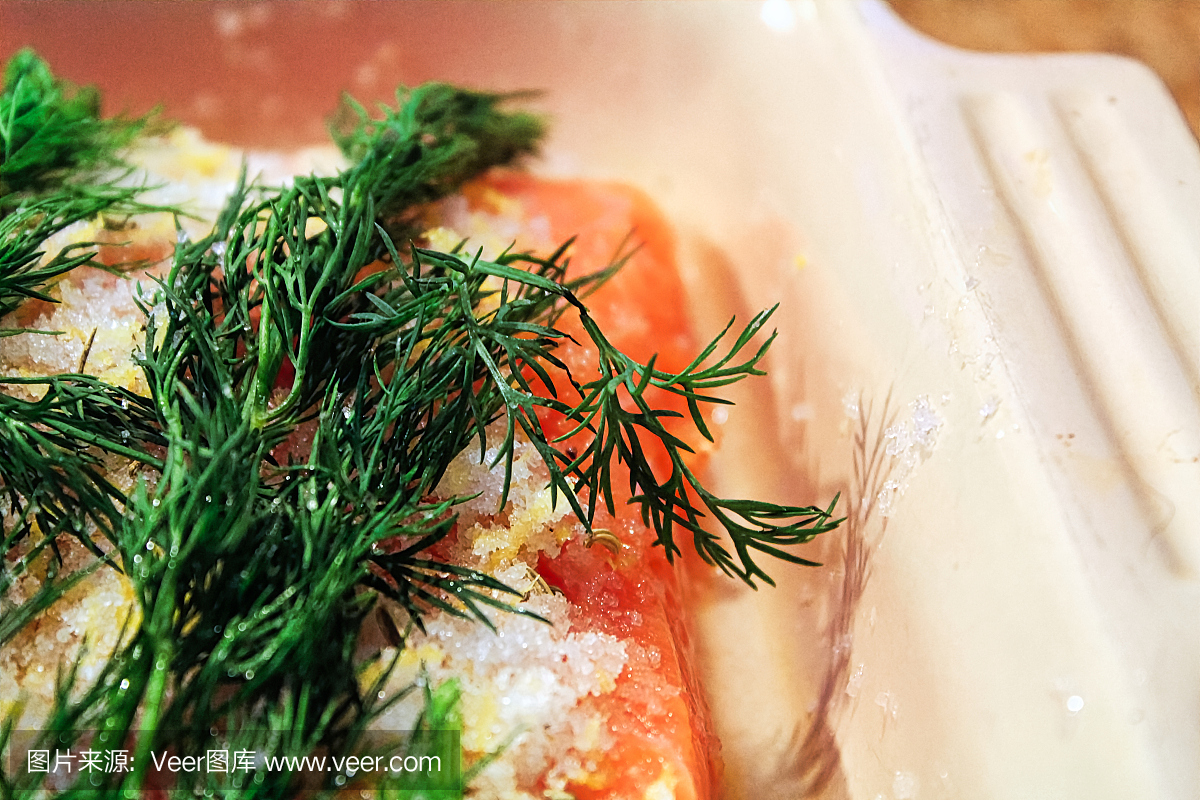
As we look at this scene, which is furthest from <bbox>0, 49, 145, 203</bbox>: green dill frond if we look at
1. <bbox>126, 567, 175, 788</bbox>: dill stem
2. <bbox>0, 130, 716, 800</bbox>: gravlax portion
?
<bbox>126, 567, 175, 788</bbox>: dill stem

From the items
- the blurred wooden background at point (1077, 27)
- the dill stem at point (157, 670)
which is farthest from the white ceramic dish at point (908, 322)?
the dill stem at point (157, 670)

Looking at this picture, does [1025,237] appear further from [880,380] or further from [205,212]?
[205,212]

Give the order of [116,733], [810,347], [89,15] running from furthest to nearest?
[89,15]
[810,347]
[116,733]

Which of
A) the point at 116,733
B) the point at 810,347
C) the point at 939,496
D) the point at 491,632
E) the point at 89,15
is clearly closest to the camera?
the point at 116,733

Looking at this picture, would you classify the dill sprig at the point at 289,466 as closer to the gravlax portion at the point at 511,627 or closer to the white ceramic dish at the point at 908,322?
the gravlax portion at the point at 511,627

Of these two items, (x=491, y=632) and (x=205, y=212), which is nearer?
(x=491, y=632)

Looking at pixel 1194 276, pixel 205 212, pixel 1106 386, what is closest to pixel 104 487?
pixel 205 212

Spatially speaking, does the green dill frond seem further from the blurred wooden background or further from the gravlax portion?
the blurred wooden background
